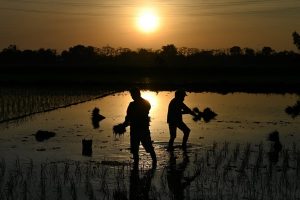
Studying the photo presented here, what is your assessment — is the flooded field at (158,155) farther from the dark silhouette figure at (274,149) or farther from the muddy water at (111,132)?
the dark silhouette figure at (274,149)

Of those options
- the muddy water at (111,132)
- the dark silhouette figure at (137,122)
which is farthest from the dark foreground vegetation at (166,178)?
the muddy water at (111,132)

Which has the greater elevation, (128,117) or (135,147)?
(128,117)

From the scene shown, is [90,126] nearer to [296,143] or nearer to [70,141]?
[70,141]

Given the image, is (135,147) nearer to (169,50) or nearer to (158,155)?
(158,155)

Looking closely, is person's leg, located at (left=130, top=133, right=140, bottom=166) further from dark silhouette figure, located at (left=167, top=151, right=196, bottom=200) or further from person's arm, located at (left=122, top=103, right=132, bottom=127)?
dark silhouette figure, located at (left=167, top=151, right=196, bottom=200)

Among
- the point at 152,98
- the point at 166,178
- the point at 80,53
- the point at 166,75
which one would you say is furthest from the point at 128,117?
the point at 80,53

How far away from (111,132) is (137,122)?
6095 mm

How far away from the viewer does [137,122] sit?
35.1ft

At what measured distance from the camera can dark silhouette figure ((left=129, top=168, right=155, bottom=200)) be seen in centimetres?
812

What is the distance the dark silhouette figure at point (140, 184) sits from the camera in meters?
8.12

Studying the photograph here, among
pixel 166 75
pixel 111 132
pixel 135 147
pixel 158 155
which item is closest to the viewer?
pixel 135 147

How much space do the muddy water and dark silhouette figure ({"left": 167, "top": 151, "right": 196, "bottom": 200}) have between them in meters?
0.39

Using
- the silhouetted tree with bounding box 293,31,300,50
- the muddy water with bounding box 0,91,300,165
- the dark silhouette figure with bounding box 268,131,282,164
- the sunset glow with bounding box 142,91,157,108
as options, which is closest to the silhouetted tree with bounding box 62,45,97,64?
the silhouetted tree with bounding box 293,31,300,50

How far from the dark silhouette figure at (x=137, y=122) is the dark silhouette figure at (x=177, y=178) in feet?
A: 1.55
